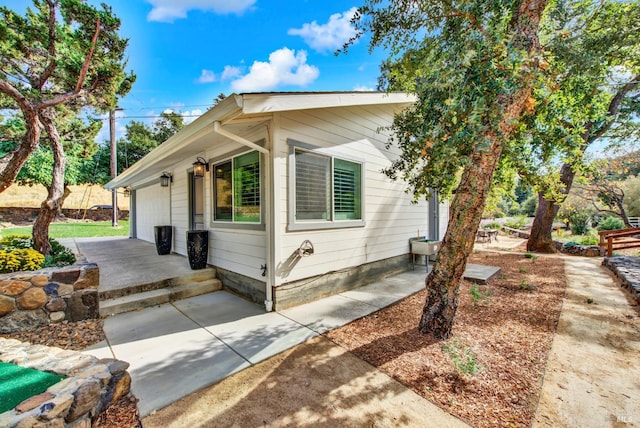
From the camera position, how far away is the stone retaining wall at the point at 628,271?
14.5 feet

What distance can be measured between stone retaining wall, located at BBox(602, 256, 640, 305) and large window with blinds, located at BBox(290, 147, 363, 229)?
4601mm

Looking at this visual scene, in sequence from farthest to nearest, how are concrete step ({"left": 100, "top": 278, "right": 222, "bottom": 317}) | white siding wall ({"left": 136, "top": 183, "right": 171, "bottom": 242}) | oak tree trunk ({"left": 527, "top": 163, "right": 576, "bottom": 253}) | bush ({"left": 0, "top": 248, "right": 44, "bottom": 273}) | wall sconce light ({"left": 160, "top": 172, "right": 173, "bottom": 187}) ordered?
oak tree trunk ({"left": 527, "top": 163, "right": 576, "bottom": 253}) < white siding wall ({"left": 136, "top": 183, "right": 171, "bottom": 242}) < wall sconce light ({"left": 160, "top": 172, "right": 173, "bottom": 187}) < concrete step ({"left": 100, "top": 278, "right": 222, "bottom": 317}) < bush ({"left": 0, "top": 248, "right": 44, "bottom": 273})

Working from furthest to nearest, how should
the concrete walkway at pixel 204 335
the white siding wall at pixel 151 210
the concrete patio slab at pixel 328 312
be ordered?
the white siding wall at pixel 151 210 < the concrete patio slab at pixel 328 312 < the concrete walkway at pixel 204 335

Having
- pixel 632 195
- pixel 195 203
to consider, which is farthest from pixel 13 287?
pixel 632 195

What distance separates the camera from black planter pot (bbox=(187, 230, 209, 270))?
516 centimetres

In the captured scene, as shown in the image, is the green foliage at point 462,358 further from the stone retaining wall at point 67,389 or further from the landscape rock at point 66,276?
the landscape rock at point 66,276

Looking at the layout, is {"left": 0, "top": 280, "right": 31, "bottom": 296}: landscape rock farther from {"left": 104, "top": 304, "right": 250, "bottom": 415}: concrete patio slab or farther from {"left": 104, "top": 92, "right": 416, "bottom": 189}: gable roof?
{"left": 104, "top": 92, "right": 416, "bottom": 189}: gable roof

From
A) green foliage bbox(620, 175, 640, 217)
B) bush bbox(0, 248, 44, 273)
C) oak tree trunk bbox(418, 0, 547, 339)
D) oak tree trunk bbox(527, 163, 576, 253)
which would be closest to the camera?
oak tree trunk bbox(418, 0, 547, 339)

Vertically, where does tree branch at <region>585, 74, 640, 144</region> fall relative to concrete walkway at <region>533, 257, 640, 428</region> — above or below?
above

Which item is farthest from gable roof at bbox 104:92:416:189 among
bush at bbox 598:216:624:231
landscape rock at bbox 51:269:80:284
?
bush at bbox 598:216:624:231

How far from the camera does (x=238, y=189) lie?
4770 mm

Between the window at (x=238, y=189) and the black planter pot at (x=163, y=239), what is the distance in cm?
248

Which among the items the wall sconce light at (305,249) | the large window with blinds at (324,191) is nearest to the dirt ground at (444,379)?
the wall sconce light at (305,249)

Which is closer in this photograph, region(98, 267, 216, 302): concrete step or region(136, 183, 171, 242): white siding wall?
region(98, 267, 216, 302): concrete step
